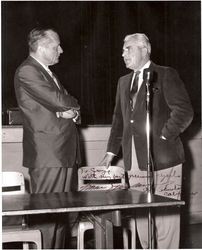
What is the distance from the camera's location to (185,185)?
4719 millimetres

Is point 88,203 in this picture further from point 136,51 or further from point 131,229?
point 136,51

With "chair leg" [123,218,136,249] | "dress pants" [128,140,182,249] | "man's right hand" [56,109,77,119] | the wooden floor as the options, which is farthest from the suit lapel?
the wooden floor

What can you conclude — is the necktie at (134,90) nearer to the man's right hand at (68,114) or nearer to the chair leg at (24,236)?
the man's right hand at (68,114)

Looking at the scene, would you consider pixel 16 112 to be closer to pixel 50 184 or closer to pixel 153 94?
pixel 50 184

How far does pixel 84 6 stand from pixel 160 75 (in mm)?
1802

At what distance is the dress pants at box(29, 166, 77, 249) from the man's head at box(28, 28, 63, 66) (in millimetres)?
867

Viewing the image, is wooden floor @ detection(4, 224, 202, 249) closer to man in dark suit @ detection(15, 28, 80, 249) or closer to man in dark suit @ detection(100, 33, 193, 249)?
man in dark suit @ detection(100, 33, 193, 249)

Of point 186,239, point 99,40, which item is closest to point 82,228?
point 186,239

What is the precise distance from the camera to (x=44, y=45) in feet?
10.6

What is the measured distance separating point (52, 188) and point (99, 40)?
87.1 inches

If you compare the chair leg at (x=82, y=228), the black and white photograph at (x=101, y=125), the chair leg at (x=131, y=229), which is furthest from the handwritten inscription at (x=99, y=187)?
the chair leg at (x=82, y=228)

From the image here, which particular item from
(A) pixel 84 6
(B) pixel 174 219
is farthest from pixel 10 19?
(B) pixel 174 219

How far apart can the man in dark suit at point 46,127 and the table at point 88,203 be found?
560mm

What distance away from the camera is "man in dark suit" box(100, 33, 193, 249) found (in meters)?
3.26
